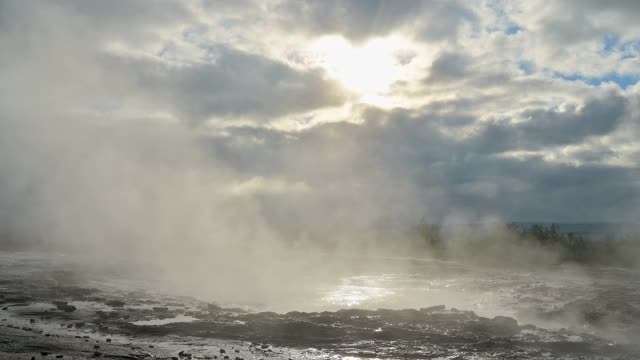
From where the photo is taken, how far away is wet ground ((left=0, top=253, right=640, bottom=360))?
18.8m

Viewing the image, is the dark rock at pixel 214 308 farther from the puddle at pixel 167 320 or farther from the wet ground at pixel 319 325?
the puddle at pixel 167 320

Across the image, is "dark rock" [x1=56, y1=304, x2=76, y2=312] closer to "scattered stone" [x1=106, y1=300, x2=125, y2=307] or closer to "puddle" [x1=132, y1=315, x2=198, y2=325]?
"scattered stone" [x1=106, y1=300, x2=125, y2=307]

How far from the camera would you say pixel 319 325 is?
22219mm

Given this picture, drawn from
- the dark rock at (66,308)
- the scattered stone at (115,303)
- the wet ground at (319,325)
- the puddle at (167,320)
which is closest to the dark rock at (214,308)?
the wet ground at (319,325)

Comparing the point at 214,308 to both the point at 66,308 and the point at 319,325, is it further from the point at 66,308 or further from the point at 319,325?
the point at 66,308

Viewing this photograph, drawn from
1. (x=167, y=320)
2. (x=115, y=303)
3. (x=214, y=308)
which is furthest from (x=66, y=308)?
(x=214, y=308)

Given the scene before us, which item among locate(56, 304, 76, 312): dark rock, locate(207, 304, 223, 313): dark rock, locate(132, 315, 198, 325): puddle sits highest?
locate(207, 304, 223, 313): dark rock

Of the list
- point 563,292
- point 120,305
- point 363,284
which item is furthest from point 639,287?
point 120,305

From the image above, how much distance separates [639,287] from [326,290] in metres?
21.4

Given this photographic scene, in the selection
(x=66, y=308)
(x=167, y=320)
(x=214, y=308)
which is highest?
(x=214, y=308)

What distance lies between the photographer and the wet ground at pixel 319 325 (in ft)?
61.7

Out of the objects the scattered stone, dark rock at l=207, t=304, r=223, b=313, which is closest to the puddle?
dark rock at l=207, t=304, r=223, b=313

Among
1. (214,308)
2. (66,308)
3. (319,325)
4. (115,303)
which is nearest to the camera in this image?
(319,325)

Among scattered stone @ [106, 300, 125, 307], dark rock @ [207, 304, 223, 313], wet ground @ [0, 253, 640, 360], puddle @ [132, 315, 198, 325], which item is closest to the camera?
wet ground @ [0, 253, 640, 360]
